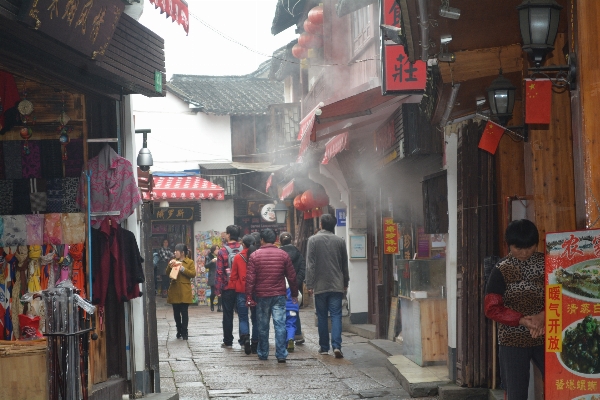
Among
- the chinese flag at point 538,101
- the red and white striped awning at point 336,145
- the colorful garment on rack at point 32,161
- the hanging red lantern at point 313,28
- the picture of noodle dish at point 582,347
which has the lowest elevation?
the picture of noodle dish at point 582,347

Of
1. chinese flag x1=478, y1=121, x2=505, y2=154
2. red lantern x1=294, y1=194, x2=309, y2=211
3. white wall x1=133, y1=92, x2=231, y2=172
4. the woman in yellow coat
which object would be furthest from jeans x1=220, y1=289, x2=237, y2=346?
white wall x1=133, y1=92, x2=231, y2=172

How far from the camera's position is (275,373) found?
40.6ft

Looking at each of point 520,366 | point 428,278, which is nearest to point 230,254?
point 428,278

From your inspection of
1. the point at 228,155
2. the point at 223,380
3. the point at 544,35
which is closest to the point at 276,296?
the point at 223,380

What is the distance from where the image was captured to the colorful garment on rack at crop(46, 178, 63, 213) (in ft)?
29.7

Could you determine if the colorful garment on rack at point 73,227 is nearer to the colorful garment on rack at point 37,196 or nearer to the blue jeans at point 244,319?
the colorful garment on rack at point 37,196

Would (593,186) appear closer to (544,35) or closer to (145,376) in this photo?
(544,35)

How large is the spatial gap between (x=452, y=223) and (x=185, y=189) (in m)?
21.8

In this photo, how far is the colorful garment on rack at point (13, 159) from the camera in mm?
9000

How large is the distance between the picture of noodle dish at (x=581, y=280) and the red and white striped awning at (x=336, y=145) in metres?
9.95

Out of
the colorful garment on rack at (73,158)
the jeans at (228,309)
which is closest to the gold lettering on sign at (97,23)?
the colorful garment on rack at (73,158)

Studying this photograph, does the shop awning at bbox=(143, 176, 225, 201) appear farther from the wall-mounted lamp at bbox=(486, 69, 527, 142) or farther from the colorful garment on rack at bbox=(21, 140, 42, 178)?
the wall-mounted lamp at bbox=(486, 69, 527, 142)

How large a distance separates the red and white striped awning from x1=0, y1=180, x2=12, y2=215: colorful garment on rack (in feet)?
26.3

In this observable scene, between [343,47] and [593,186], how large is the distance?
512 inches
